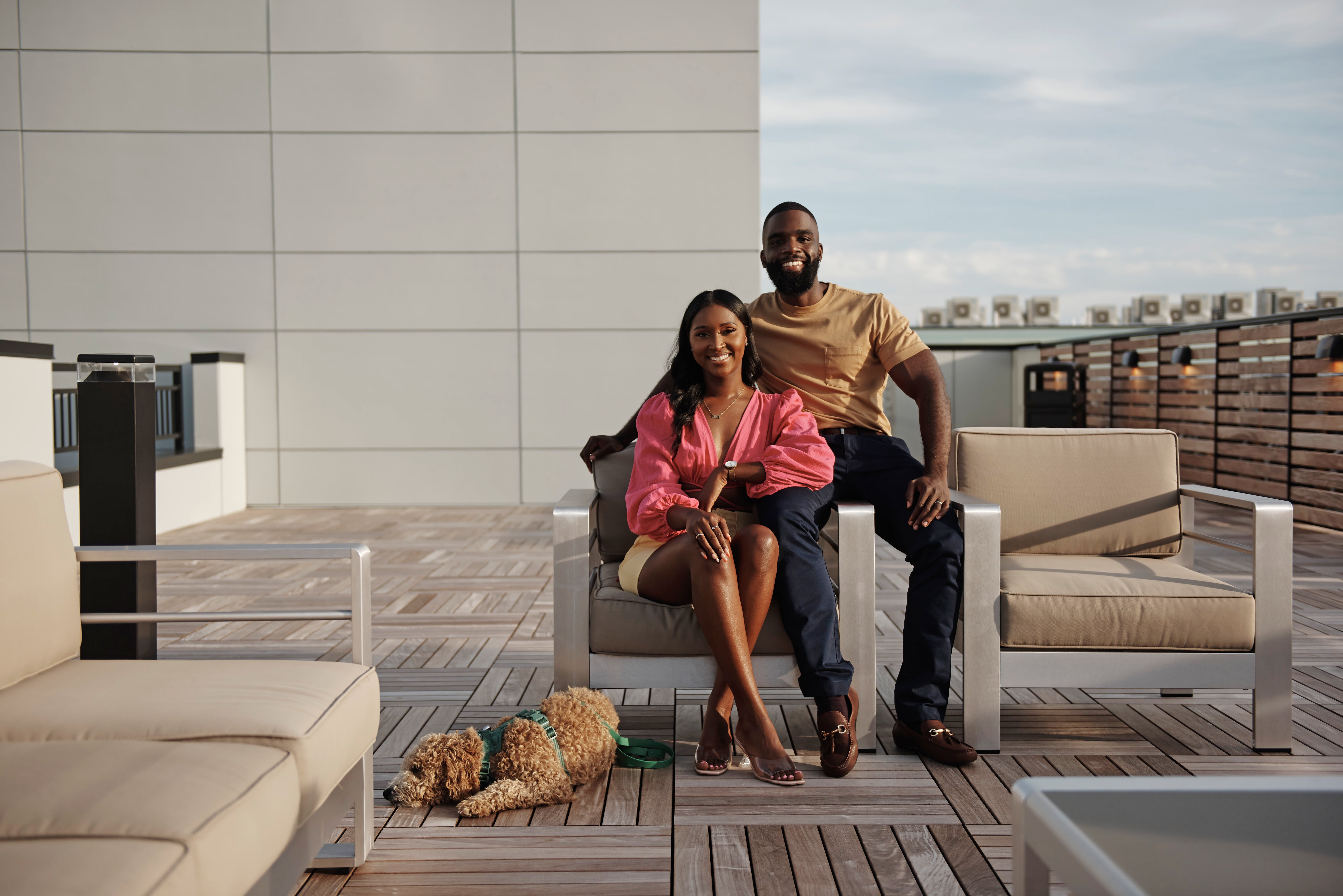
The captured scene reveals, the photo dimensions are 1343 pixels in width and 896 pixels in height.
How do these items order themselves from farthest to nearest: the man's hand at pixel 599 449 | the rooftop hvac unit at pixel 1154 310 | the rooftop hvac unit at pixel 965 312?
the rooftop hvac unit at pixel 1154 310, the rooftop hvac unit at pixel 965 312, the man's hand at pixel 599 449

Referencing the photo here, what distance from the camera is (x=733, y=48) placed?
7.02 m

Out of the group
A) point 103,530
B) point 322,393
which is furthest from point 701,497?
point 322,393

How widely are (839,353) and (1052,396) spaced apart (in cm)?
683

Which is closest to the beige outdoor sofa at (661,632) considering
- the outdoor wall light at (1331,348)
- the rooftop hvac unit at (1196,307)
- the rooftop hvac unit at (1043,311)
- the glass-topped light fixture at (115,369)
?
the glass-topped light fixture at (115,369)

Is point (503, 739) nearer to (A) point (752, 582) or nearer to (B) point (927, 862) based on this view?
(A) point (752, 582)

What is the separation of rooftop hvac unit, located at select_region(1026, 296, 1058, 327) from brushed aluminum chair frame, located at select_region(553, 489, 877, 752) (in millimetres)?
14972

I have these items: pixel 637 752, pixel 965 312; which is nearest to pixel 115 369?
pixel 637 752

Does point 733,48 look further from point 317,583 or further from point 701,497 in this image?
point 701,497

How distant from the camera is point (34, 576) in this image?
5.17 feet

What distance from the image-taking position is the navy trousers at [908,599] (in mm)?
2111

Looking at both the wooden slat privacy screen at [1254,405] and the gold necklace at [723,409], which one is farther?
the wooden slat privacy screen at [1254,405]

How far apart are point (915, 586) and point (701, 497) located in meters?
0.55

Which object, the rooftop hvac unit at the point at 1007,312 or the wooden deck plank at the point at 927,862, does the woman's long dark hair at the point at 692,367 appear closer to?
the wooden deck plank at the point at 927,862

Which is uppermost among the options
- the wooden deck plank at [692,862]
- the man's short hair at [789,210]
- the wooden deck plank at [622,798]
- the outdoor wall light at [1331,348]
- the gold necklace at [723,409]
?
the man's short hair at [789,210]
